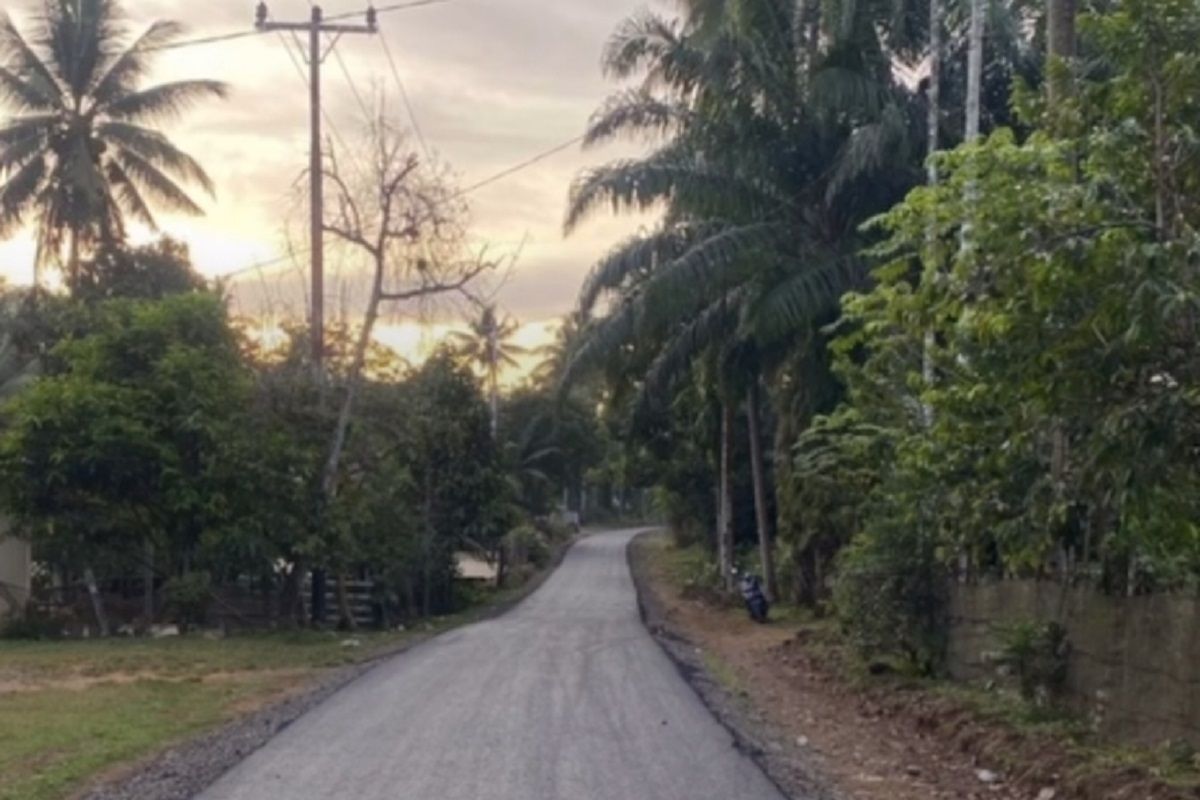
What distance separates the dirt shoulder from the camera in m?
12.6

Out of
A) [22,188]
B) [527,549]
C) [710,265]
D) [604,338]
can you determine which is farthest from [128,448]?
[527,549]

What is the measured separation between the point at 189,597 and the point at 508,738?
16.7m

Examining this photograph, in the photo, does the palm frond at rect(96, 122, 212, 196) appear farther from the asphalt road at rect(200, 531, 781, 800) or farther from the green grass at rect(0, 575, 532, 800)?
the asphalt road at rect(200, 531, 781, 800)

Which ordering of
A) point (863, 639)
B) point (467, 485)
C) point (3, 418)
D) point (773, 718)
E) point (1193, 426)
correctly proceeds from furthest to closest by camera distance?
point (467, 485) → point (3, 418) → point (863, 639) → point (773, 718) → point (1193, 426)

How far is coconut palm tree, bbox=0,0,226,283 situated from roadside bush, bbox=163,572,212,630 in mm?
11132

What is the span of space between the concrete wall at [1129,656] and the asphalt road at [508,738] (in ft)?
9.58

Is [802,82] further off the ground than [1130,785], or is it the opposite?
[802,82]

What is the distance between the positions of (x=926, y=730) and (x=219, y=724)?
6.79 metres

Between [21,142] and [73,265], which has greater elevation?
[21,142]

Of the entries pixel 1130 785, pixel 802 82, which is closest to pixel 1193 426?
pixel 1130 785

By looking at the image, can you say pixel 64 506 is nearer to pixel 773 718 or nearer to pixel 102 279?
pixel 102 279

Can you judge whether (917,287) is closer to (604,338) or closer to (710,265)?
(710,265)

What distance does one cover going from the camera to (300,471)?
101ft

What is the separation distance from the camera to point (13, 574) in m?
31.5
